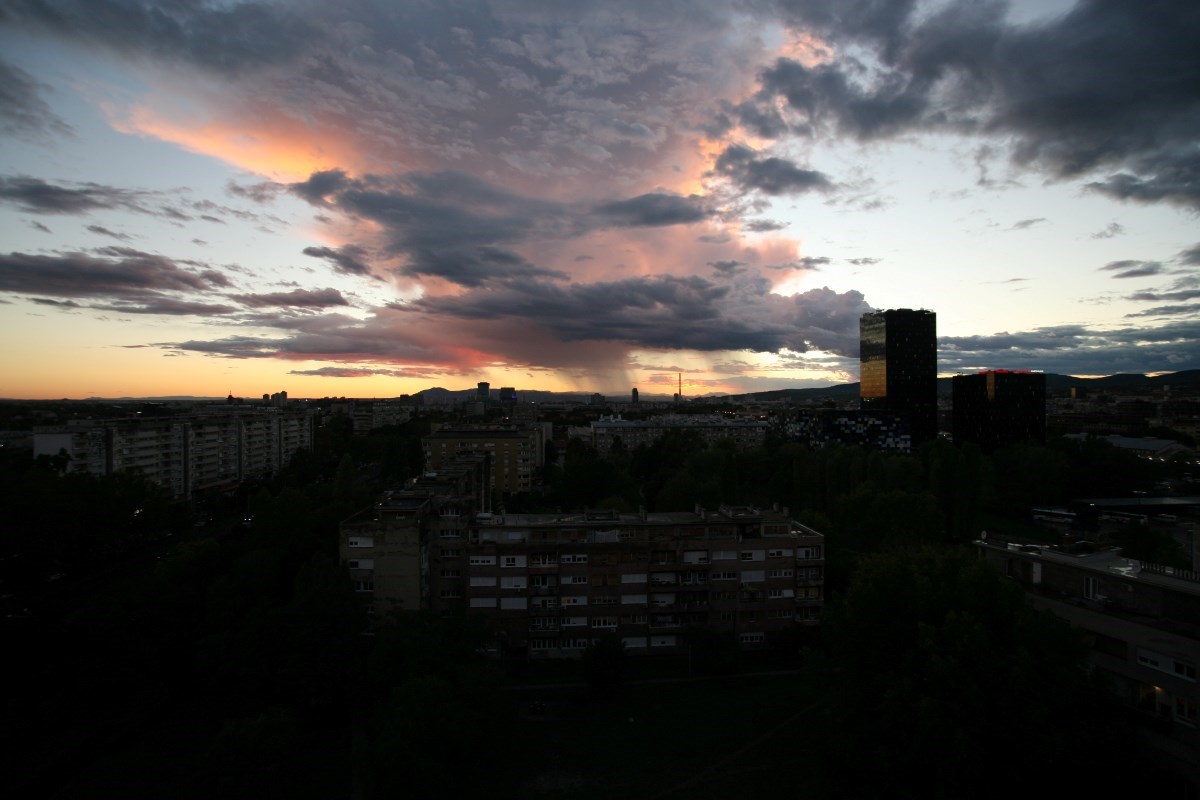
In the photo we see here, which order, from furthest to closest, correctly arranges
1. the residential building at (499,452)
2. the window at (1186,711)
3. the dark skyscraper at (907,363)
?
1. the dark skyscraper at (907,363)
2. the residential building at (499,452)
3. the window at (1186,711)

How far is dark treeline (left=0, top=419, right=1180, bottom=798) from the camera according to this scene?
509 inches

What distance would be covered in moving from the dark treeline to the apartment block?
1.51m

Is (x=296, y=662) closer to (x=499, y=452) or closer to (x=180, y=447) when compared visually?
(x=499, y=452)

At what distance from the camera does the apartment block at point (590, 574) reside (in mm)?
21375

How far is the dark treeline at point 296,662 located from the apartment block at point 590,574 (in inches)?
59.5

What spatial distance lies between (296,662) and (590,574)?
30.2ft

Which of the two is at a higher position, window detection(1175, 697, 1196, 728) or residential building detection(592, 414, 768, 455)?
residential building detection(592, 414, 768, 455)

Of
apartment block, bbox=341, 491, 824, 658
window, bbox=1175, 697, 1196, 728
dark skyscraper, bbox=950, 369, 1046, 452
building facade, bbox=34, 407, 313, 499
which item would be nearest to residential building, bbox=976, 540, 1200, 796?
window, bbox=1175, 697, 1196, 728

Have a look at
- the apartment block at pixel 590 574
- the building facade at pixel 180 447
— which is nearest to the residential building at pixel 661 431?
the building facade at pixel 180 447

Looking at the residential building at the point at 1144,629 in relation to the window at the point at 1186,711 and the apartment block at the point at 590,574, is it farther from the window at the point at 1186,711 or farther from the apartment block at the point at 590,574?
the apartment block at the point at 590,574

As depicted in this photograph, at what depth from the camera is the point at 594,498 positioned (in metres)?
41.6

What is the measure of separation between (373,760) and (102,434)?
4487cm

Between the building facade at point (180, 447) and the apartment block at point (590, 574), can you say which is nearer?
the apartment block at point (590, 574)

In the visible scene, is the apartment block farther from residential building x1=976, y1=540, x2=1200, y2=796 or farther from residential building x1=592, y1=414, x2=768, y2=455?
residential building x1=592, y1=414, x2=768, y2=455
